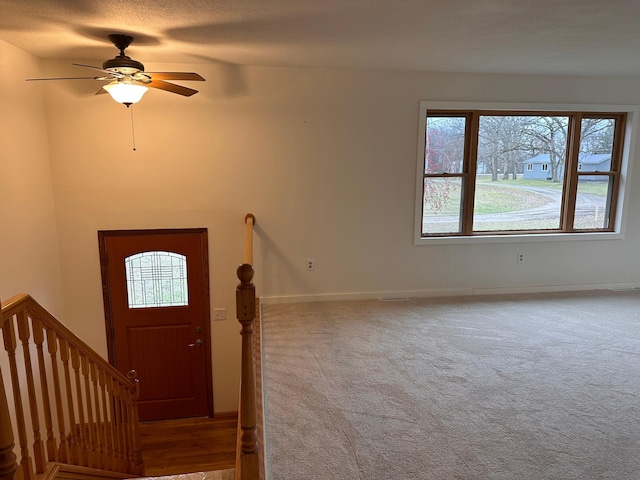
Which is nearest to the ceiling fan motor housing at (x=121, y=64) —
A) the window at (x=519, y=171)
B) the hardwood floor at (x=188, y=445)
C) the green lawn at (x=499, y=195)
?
the window at (x=519, y=171)

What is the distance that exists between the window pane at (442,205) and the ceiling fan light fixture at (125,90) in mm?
2836

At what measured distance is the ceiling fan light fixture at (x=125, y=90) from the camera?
3.09m

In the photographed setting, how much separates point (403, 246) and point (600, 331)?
6.20ft

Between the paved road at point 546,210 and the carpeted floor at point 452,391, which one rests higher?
the paved road at point 546,210

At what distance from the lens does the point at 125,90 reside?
3113mm

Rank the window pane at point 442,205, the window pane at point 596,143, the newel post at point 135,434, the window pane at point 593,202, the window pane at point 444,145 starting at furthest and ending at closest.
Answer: the window pane at point 593,202 → the window pane at point 596,143 → the window pane at point 442,205 → the window pane at point 444,145 → the newel post at point 135,434

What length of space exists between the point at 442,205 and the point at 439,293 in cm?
94

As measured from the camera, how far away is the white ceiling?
2.45 metres

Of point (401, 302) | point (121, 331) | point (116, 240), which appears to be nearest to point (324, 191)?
point (401, 302)

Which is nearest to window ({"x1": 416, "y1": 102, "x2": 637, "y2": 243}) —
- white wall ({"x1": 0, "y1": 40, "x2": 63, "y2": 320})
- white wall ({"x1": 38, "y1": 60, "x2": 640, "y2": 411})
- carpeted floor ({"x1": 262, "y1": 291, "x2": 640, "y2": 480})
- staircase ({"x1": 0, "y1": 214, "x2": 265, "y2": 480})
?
white wall ({"x1": 38, "y1": 60, "x2": 640, "y2": 411})

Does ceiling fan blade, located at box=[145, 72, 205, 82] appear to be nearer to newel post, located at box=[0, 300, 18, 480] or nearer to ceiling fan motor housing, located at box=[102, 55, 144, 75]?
ceiling fan motor housing, located at box=[102, 55, 144, 75]

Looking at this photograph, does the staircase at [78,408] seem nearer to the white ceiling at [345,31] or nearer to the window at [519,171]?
the white ceiling at [345,31]

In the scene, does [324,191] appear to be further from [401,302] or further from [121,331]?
[121,331]

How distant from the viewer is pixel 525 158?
15.5 ft
